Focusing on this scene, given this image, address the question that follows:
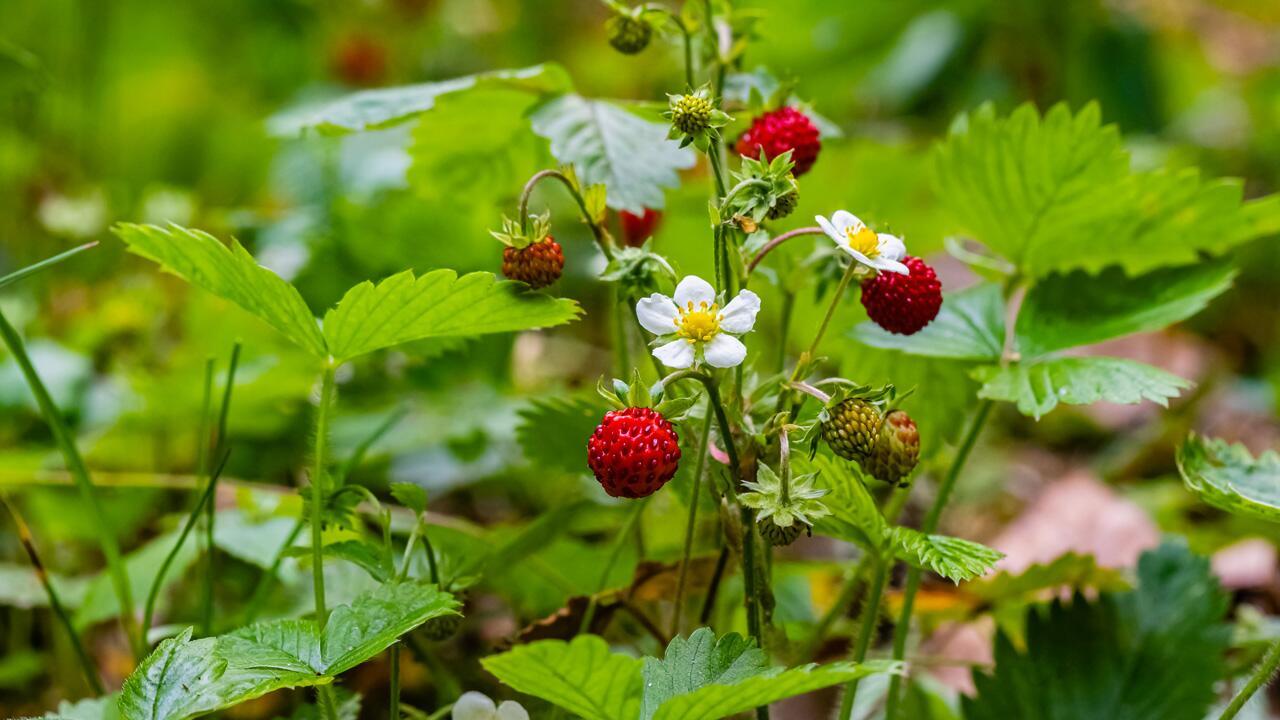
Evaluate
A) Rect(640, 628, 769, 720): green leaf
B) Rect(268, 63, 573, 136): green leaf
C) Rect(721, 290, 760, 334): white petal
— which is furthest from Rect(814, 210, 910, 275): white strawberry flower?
Rect(268, 63, 573, 136): green leaf

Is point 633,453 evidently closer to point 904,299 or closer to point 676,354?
point 676,354

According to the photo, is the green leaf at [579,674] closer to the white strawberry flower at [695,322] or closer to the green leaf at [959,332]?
the white strawberry flower at [695,322]

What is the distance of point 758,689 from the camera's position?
74cm

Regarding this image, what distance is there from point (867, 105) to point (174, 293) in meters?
2.19

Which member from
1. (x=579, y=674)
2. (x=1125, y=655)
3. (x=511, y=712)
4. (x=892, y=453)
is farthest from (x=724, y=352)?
(x=1125, y=655)

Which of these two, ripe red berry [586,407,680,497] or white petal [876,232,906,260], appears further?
white petal [876,232,906,260]

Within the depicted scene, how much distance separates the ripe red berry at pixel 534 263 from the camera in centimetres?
95

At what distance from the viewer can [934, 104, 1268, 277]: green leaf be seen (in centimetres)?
126

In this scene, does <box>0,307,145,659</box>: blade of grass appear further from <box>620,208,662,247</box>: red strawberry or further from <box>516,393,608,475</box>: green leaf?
<box>620,208,662,247</box>: red strawberry

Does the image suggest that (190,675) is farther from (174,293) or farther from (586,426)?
(174,293)

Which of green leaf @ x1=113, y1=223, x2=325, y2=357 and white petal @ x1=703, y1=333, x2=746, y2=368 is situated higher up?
green leaf @ x1=113, y1=223, x2=325, y2=357

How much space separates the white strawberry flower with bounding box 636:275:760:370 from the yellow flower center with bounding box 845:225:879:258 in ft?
0.40

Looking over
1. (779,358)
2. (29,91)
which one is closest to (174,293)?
(29,91)

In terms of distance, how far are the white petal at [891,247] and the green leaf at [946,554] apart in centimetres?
23
